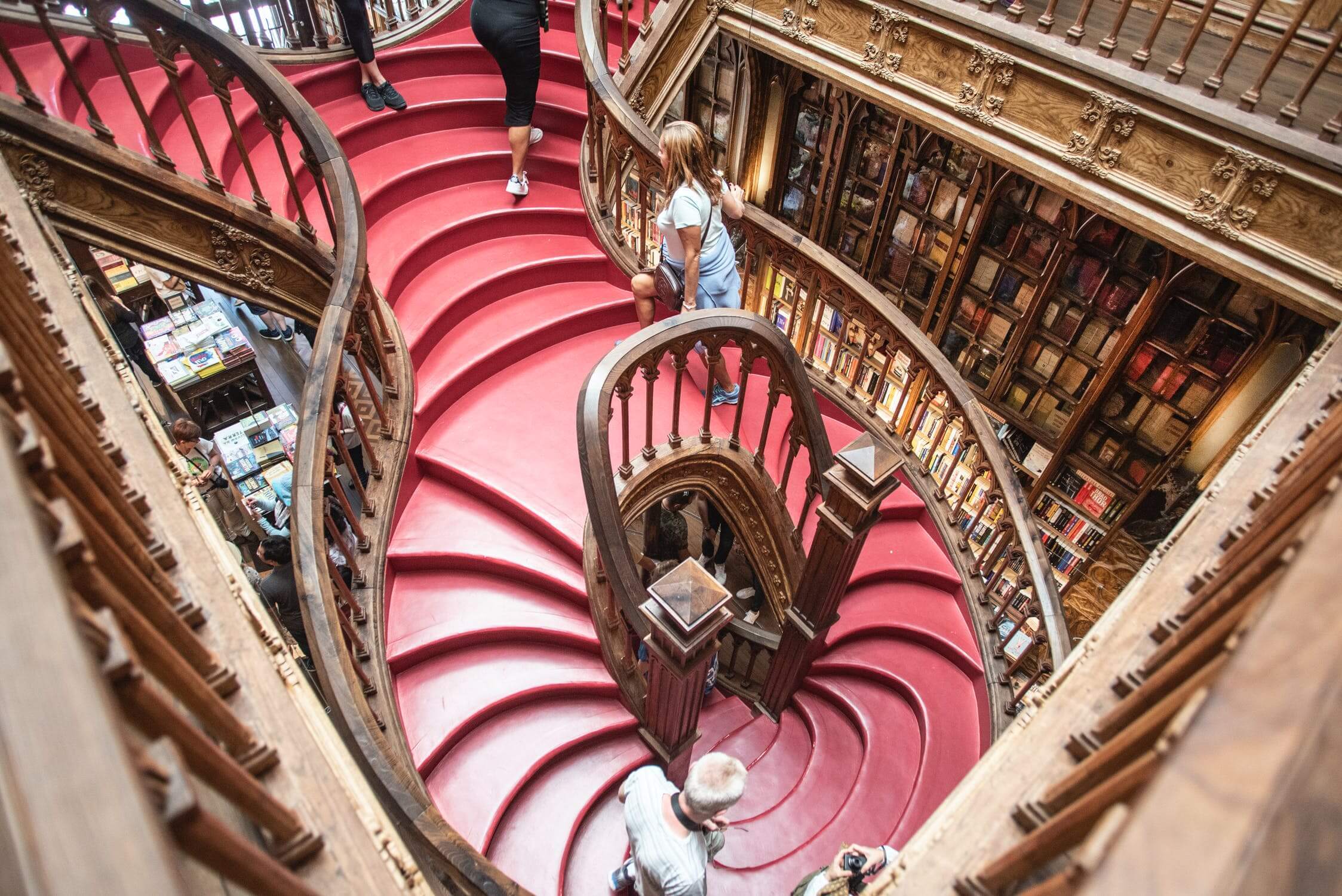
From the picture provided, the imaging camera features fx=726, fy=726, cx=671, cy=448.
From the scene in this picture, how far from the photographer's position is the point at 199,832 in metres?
0.67

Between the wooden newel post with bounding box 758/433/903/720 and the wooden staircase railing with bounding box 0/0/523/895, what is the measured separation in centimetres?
174

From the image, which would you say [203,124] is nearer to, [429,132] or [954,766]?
[429,132]

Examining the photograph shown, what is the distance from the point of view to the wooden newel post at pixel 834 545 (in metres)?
2.84

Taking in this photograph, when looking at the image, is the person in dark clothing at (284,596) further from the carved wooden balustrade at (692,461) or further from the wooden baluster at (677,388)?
the wooden baluster at (677,388)

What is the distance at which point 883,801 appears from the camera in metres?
3.37

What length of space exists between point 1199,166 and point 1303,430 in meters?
2.89

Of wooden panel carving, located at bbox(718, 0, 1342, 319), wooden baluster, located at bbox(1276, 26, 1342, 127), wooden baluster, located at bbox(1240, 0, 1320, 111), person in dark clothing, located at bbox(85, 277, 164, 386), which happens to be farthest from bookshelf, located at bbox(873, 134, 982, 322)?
person in dark clothing, located at bbox(85, 277, 164, 386)

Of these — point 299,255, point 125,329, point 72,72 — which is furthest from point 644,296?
point 125,329

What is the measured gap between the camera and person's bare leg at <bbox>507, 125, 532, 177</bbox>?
4375 mm

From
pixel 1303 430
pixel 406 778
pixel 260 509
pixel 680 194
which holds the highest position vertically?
pixel 1303 430

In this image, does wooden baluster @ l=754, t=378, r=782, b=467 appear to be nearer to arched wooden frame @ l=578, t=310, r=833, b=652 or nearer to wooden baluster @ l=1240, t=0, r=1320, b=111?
arched wooden frame @ l=578, t=310, r=833, b=652

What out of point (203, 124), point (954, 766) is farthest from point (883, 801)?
point (203, 124)

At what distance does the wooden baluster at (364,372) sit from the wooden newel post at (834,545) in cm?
198

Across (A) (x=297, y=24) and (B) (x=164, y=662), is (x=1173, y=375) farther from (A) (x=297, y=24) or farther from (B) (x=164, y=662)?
(A) (x=297, y=24)
